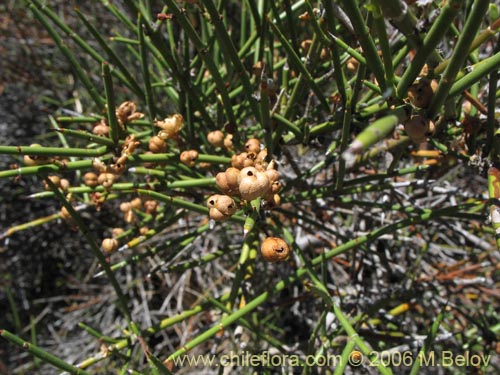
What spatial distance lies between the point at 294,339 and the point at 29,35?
1852mm

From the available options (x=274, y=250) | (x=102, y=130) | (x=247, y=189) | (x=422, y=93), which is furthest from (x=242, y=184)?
(x=102, y=130)

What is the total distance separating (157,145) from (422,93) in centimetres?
44

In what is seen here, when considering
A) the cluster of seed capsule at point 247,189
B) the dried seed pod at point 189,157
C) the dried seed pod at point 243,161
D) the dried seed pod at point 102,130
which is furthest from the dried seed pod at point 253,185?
the dried seed pod at point 102,130

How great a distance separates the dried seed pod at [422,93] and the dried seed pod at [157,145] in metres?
0.43

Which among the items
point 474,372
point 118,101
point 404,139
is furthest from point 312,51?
point 118,101

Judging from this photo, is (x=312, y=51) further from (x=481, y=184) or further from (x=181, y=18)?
(x=481, y=184)

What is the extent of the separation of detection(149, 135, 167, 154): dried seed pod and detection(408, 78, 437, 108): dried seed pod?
16.8 inches

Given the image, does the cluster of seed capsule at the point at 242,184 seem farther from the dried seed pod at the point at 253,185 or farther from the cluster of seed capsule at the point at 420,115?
the cluster of seed capsule at the point at 420,115

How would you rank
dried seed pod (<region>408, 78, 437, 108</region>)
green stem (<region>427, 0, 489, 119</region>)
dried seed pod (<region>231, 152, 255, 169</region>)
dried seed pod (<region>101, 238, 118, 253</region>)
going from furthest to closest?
1. dried seed pod (<region>101, 238, 118, 253</region>)
2. dried seed pod (<region>231, 152, 255, 169</region>)
3. dried seed pod (<region>408, 78, 437, 108</region>)
4. green stem (<region>427, 0, 489, 119</region>)

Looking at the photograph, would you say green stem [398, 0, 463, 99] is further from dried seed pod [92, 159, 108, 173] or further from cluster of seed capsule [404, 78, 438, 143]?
dried seed pod [92, 159, 108, 173]

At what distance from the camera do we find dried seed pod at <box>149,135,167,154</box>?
74 cm

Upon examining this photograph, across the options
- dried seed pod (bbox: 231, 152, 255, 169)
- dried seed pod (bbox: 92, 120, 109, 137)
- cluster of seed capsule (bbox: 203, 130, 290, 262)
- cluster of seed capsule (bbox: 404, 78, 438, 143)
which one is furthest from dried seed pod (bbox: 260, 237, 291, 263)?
dried seed pod (bbox: 92, 120, 109, 137)

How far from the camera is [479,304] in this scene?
146 cm

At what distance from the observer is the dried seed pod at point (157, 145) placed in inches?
29.2
